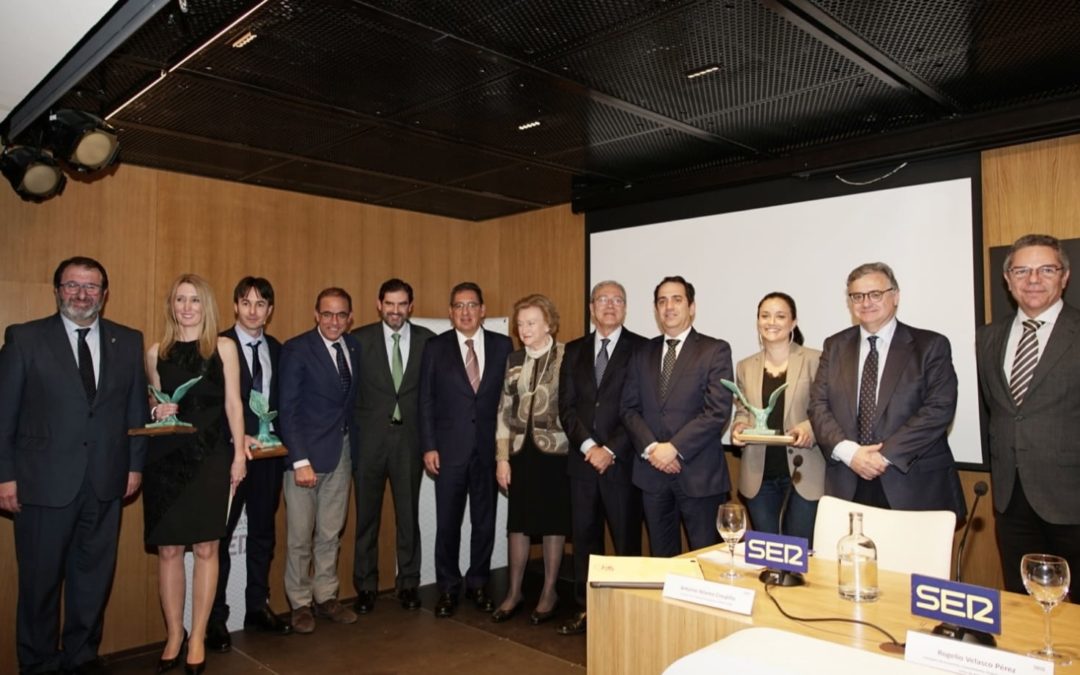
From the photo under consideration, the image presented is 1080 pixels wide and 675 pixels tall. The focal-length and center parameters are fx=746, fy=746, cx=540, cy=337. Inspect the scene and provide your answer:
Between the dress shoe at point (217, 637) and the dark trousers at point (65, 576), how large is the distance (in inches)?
21.1

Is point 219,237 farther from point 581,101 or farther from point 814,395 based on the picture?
point 814,395

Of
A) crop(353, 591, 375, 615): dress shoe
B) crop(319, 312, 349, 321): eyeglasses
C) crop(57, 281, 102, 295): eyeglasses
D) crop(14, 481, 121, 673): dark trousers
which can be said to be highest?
crop(57, 281, 102, 295): eyeglasses

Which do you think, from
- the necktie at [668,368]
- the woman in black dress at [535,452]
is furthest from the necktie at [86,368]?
the necktie at [668,368]

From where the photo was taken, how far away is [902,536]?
98.2 inches

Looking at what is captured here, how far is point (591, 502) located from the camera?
4.27 meters

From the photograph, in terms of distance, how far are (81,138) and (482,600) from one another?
3.38 m

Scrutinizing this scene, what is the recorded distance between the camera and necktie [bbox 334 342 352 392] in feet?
15.0

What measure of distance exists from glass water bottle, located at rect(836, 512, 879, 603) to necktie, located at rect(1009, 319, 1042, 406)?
1.50 meters

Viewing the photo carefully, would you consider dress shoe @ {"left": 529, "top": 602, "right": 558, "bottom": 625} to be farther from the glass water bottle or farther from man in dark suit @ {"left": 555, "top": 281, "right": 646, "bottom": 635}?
the glass water bottle

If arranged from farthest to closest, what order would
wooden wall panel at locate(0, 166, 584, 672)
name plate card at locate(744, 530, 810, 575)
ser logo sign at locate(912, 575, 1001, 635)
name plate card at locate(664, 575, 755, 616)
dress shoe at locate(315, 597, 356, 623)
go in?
dress shoe at locate(315, 597, 356, 623), wooden wall panel at locate(0, 166, 584, 672), name plate card at locate(744, 530, 810, 575), name plate card at locate(664, 575, 755, 616), ser logo sign at locate(912, 575, 1001, 635)

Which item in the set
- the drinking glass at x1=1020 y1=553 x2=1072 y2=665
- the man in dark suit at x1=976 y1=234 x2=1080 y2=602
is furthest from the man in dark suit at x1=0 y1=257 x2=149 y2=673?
the man in dark suit at x1=976 y1=234 x2=1080 y2=602

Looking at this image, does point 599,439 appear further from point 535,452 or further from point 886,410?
point 886,410

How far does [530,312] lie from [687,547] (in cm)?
197

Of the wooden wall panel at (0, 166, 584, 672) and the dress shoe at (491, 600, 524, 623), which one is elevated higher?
the wooden wall panel at (0, 166, 584, 672)
